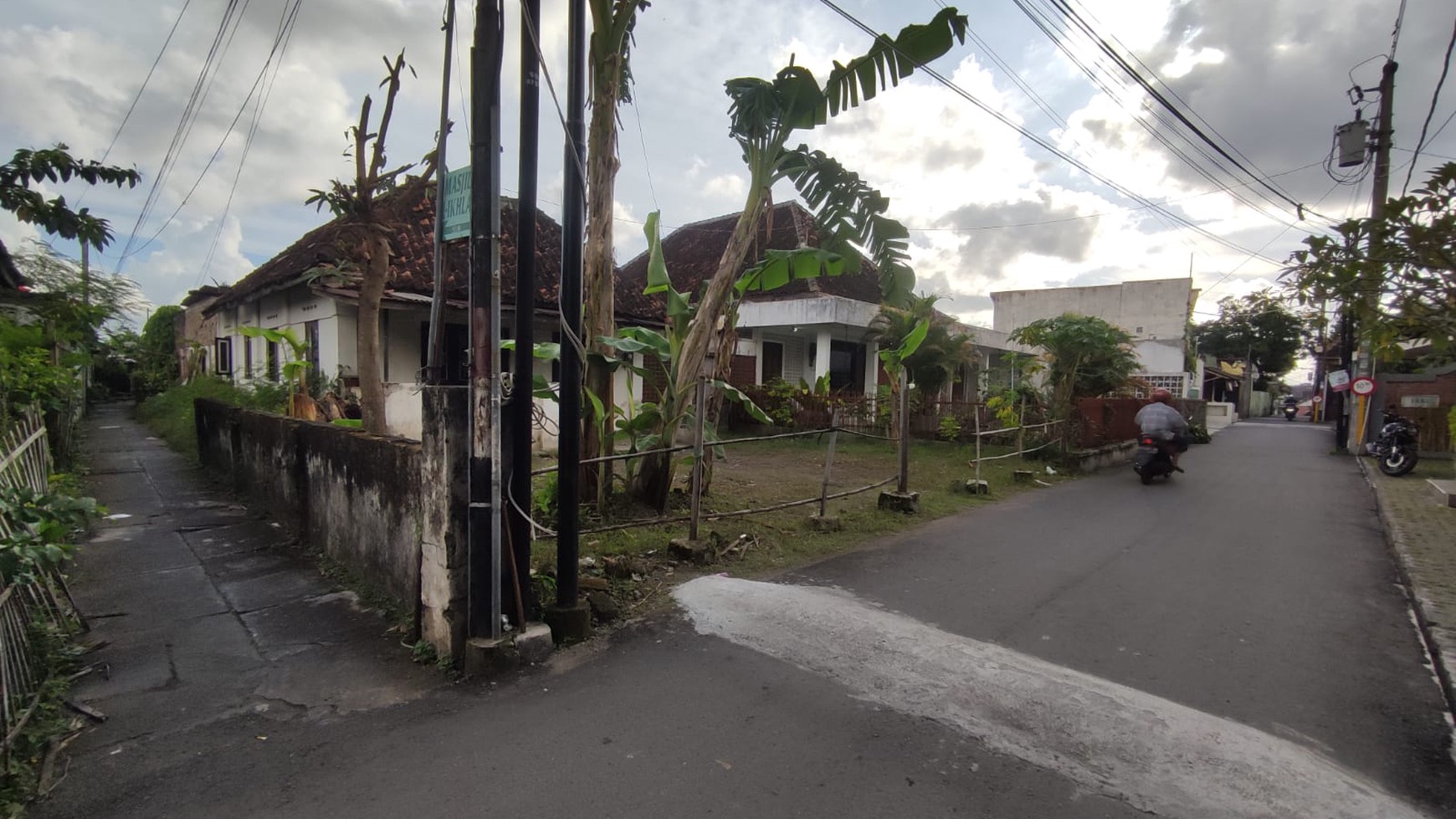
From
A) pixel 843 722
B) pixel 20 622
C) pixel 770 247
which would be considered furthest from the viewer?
pixel 770 247

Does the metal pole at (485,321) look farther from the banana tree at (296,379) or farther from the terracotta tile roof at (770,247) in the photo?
the terracotta tile roof at (770,247)

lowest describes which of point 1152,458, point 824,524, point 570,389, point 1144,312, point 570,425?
point 824,524

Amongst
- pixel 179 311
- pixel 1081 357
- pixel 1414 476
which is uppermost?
pixel 179 311

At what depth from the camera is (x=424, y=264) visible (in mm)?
11484

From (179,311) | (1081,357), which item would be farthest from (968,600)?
(179,311)

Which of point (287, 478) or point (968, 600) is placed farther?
point (287, 478)

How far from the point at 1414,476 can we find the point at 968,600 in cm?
1281

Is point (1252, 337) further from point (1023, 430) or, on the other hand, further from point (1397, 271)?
point (1397, 271)

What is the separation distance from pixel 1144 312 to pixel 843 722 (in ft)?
108

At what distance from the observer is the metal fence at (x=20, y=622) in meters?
2.92

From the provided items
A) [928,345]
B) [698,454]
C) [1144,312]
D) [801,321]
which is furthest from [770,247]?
[1144,312]

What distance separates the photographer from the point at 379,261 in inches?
271

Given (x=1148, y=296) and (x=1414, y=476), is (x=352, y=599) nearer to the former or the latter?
(x=1414, y=476)

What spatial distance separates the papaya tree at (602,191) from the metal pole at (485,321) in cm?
273
